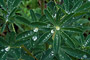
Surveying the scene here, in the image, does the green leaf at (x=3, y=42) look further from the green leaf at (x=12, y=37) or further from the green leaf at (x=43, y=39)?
the green leaf at (x=43, y=39)

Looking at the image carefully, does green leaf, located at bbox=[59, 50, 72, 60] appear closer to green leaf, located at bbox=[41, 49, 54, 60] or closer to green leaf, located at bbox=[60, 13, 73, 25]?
green leaf, located at bbox=[41, 49, 54, 60]

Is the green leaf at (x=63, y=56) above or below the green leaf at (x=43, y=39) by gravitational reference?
below

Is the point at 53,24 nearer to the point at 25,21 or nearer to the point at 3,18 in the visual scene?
the point at 25,21

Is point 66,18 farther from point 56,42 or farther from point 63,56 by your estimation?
point 63,56

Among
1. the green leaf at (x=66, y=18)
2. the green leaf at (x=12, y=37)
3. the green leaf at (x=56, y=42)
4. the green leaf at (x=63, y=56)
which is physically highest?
the green leaf at (x=66, y=18)

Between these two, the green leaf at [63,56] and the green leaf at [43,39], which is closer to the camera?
the green leaf at [43,39]

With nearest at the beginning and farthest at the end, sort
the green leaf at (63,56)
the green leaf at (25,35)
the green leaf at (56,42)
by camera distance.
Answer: the green leaf at (56,42)
the green leaf at (25,35)
the green leaf at (63,56)

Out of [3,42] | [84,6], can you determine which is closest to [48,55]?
[3,42]

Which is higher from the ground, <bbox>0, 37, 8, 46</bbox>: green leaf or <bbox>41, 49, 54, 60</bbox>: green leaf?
<bbox>0, 37, 8, 46</bbox>: green leaf

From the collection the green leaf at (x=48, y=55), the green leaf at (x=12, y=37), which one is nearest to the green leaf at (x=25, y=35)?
the green leaf at (x=12, y=37)

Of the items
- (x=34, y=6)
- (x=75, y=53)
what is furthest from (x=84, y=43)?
(x=34, y=6)

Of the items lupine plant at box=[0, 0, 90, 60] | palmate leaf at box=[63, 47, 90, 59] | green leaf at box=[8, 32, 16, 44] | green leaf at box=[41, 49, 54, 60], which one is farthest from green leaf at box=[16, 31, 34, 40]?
palmate leaf at box=[63, 47, 90, 59]
